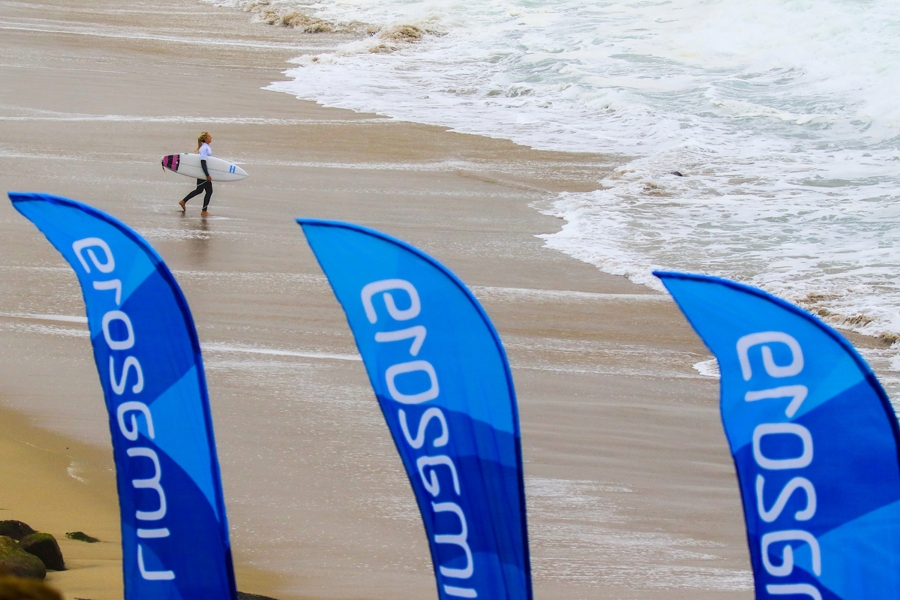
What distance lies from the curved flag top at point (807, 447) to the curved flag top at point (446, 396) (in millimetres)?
852

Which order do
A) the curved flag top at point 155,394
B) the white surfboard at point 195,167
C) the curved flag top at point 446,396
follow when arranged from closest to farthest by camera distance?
the curved flag top at point 446,396 < the curved flag top at point 155,394 < the white surfboard at point 195,167

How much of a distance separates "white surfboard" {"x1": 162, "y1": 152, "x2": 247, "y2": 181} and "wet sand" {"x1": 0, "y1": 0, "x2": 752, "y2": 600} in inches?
16.9

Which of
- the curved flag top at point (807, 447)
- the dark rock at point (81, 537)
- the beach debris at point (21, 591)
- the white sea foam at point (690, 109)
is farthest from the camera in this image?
the white sea foam at point (690, 109)

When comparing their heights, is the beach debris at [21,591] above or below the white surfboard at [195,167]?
above

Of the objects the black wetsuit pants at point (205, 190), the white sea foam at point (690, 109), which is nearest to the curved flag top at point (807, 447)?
the white sea foam at point (690, 109)

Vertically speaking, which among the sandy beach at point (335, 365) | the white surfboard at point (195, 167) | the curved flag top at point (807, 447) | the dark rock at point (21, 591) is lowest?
the sandy beach at point (335, 365)

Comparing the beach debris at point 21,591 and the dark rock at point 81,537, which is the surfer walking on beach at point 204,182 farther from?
the beach debris at point 21,591

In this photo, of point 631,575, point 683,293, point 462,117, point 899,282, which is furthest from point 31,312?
point 462,117

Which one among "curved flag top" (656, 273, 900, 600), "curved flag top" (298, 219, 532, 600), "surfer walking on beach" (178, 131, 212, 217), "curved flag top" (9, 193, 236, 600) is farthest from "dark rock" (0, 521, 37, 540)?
"surfer walking on beach" (178, 131, 212, 217)

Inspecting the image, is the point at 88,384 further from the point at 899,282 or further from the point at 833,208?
the point at 833,208

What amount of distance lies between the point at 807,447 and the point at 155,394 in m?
2.64

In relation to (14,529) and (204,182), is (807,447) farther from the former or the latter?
(204,182)

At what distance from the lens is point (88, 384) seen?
9750mm

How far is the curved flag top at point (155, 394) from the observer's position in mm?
4934
